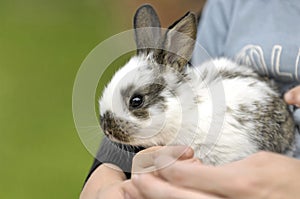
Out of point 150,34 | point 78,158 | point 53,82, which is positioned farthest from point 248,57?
point 53,82

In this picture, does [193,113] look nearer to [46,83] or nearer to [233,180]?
[233,180]

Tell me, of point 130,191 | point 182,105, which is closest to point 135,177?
point 130,191

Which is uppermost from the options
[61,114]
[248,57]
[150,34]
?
[150,34]

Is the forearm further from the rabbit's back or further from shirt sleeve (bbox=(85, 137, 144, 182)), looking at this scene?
the rabbit's back

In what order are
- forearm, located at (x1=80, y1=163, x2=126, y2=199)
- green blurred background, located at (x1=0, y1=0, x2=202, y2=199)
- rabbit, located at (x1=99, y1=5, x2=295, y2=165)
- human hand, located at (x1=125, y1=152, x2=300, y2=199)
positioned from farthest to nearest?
1. green blurred background, located at (x1=0, y1=0, x2=202, y2=199)
2. forearm, located at (x1=80, y1=163, x2=126, y2=199)
3. rabbit, located at (x1=99, y1=5, x2=295, y2=165)
4. human hand, located at (x1=125, y1=152, x2=300, y2=199)

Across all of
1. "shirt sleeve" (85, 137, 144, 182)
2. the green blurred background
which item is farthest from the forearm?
the green blurred background

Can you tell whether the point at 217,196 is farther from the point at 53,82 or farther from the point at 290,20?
the point at 53,82
